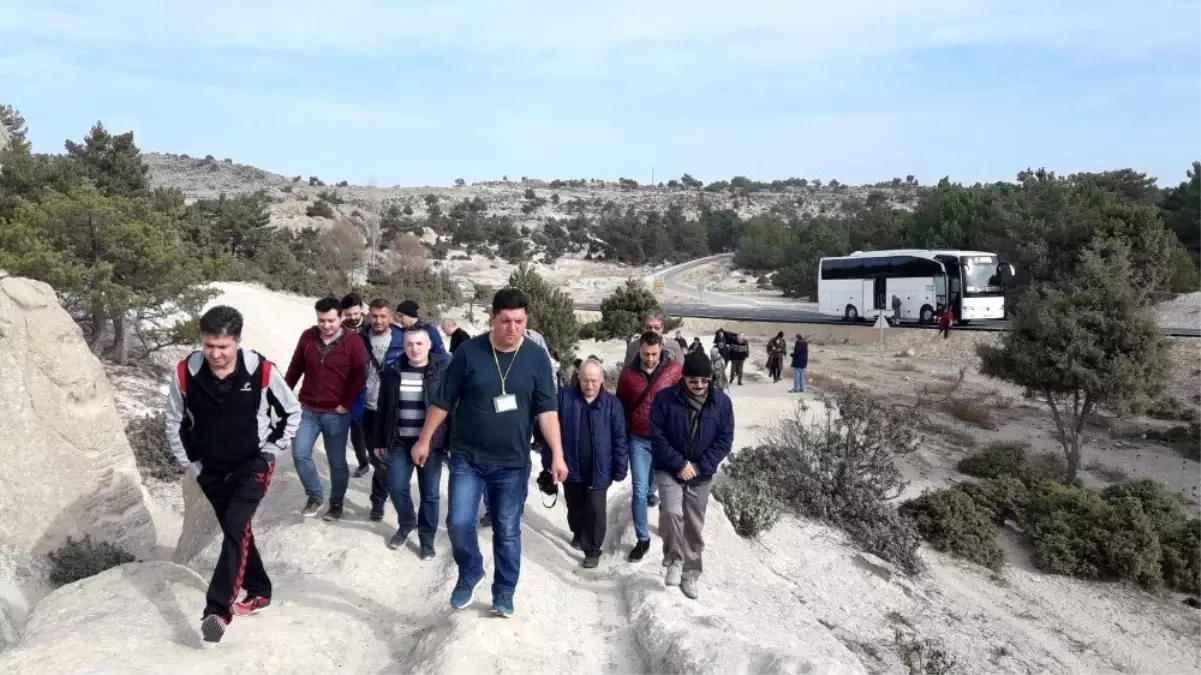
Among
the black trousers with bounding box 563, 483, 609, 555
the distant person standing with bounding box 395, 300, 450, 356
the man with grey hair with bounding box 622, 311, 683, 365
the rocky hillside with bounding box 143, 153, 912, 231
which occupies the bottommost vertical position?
the black trousers with bounding box 563, 483, 609, 555

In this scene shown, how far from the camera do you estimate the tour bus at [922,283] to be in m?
30.4

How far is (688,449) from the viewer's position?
18.8 ft

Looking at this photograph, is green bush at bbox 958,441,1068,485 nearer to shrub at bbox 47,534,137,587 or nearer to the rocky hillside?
shrub at bbox 47,534,137,587

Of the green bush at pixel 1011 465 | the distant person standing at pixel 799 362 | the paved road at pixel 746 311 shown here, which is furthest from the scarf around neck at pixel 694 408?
the paved road at pixel 746 311

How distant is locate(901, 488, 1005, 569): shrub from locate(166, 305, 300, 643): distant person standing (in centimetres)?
941

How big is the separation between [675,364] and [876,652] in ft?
9.59

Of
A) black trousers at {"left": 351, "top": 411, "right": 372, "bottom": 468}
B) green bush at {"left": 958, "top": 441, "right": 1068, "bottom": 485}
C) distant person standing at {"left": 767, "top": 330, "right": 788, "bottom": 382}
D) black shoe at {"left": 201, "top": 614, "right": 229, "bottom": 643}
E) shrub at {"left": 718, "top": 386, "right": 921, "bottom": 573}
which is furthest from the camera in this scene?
distant person standing at {"left": 767, "top": 330, "right": 788, "bottom": 382}

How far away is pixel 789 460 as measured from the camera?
1142cm

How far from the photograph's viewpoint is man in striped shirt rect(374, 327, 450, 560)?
19.1 feet

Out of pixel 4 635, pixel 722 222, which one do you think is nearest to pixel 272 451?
pixel 4 635

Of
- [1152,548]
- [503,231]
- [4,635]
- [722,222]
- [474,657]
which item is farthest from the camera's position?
[722,222]

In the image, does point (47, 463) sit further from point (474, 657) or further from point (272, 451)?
point (474, 657)

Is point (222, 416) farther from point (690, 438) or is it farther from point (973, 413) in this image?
point (973, 413)

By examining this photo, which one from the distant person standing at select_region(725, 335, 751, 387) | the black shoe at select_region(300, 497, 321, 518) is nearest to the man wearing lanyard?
the black shoe at select_region(300, 497, 321, 518)
